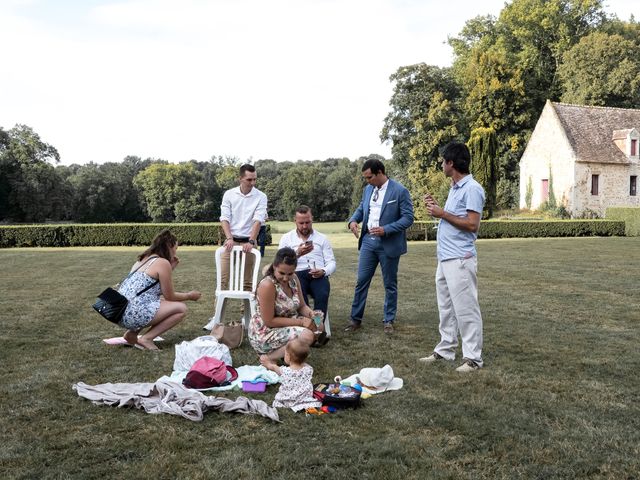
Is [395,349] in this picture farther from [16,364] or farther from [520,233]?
[520,233]

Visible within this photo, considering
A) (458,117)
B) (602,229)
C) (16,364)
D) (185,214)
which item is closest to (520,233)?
(602,229)

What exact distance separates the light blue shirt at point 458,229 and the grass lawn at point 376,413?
3.25ft

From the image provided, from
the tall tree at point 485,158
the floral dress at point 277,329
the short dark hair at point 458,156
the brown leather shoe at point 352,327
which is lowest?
the brown leather shoe at point 352,327

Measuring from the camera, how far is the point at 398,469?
9.64ft

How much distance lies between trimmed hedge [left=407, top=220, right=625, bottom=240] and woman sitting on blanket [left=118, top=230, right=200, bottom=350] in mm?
22355

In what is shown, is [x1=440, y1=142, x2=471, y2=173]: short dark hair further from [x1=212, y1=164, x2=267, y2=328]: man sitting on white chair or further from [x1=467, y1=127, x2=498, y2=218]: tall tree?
[x1=467, y1=127, x2=498, y2=218]: tall tree

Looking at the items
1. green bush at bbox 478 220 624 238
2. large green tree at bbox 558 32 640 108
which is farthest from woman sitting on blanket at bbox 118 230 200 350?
large green tree at bbox 558 32 640 108

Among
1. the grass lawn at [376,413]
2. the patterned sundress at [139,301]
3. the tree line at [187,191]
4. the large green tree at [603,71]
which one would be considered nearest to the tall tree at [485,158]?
the large green tree at [603,71]

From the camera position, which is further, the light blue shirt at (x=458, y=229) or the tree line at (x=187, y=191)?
the tree line at (x=187, y=191)

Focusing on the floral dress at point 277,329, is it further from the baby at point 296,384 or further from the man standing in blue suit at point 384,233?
the man standing in blue suit at point 384,233

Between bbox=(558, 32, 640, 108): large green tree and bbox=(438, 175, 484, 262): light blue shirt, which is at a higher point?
bbox=(558, 32, 640, 108): large green tree

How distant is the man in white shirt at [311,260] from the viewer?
6.18 m

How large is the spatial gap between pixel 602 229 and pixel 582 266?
15.9 metres

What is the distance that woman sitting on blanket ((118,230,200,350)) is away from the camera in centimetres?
558
